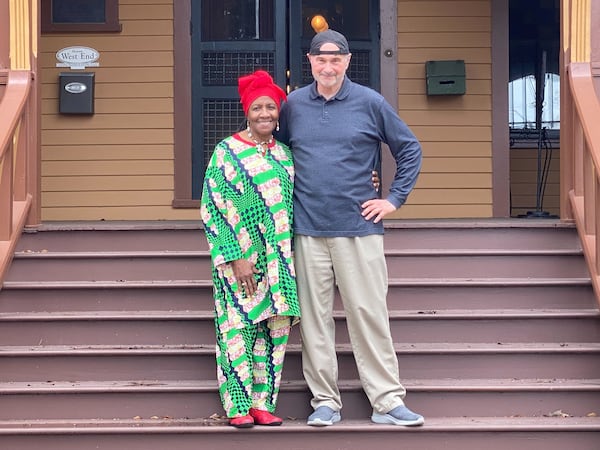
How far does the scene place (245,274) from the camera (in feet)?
14.6

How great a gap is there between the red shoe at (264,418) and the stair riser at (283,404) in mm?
210

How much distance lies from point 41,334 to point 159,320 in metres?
0.58

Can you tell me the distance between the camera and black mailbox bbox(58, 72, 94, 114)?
24.5ft

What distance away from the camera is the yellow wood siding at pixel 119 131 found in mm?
7523

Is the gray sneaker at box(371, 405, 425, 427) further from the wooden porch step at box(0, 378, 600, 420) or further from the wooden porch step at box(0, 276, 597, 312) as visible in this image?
the wooden porch step at box(0, 276, 597, 312)

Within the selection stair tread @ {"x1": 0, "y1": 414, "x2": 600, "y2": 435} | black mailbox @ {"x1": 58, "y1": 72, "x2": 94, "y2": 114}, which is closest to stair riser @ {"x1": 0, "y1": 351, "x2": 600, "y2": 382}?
stair tread @ {"x1": 0, "y1": 414, "x2": 600, "y2": 435}

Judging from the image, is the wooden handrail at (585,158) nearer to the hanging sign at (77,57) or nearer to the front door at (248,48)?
the front door at (248,48)

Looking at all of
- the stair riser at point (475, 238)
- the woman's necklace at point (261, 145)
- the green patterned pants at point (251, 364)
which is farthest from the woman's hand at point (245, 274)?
the stair riser at point (475, 238)

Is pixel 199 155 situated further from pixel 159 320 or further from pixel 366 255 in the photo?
pixel 366 255

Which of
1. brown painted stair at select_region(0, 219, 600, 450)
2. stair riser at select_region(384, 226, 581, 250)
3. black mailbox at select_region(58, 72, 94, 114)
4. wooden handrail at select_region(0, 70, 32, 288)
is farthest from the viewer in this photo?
black mailbox at select_region(58, 72, 94, 114)

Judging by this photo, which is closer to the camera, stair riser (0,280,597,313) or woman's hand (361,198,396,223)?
woman's hand (361,198,396,223)

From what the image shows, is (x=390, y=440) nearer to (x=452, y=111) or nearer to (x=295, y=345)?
(x=295, y=345)

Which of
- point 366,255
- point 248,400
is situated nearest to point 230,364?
point 248,400

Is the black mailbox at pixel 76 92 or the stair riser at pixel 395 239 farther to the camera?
the black mailbox at pixel 76 92
